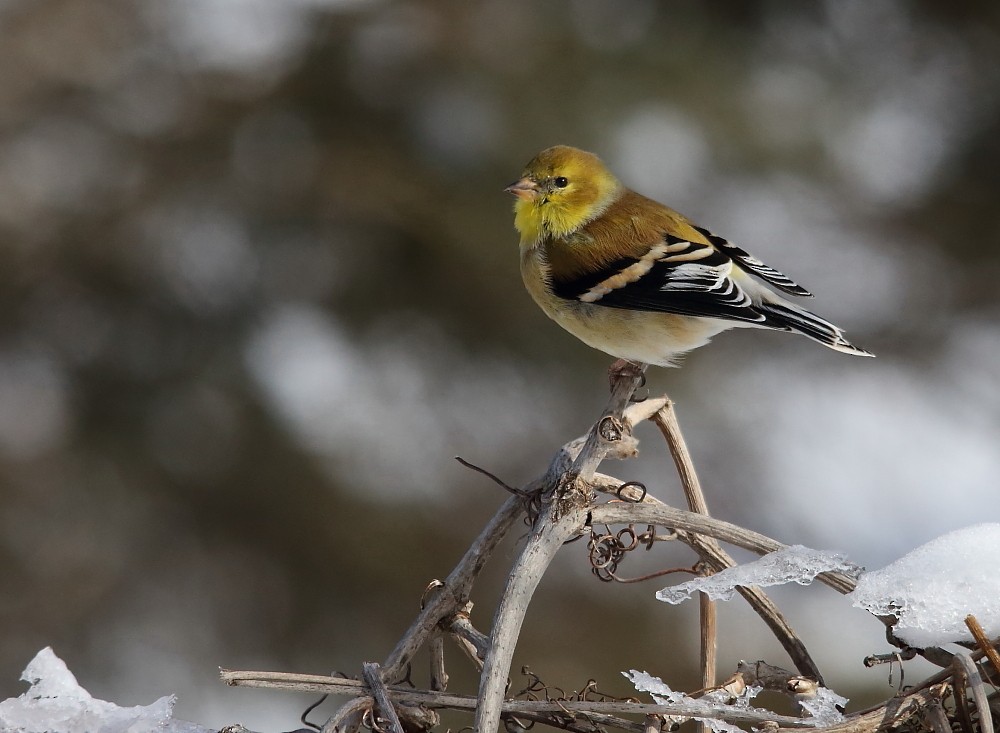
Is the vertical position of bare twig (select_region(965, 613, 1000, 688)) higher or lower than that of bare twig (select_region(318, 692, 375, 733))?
higher

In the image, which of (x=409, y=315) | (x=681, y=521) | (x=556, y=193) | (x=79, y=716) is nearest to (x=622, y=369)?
(x=556, y=193)

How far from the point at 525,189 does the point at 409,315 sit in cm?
243

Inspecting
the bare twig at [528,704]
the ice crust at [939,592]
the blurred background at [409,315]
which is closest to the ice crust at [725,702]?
the bare twig at [528,704]

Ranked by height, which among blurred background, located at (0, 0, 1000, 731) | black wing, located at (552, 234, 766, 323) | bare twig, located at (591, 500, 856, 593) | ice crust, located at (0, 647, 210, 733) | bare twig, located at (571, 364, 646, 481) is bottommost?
ice crust, located at (0, 647, 210, 733)

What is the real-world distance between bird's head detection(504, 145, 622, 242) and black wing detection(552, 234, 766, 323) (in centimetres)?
25

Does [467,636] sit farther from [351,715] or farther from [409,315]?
[409,315]

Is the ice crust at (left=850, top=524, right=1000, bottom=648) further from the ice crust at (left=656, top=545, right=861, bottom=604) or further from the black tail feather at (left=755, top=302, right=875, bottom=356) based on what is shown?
the black tail feather at (left=755, top=302, right=875, bottom=356)

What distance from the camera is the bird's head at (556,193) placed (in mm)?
2477

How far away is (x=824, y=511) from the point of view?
4582 mm

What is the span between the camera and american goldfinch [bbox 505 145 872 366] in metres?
2.11

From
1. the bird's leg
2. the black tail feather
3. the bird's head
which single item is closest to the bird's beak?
the bird's head

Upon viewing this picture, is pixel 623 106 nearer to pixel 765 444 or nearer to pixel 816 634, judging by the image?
pixel 765 444

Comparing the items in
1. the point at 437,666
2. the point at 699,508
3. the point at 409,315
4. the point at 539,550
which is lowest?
the point at 437,666

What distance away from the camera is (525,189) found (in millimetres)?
2482
